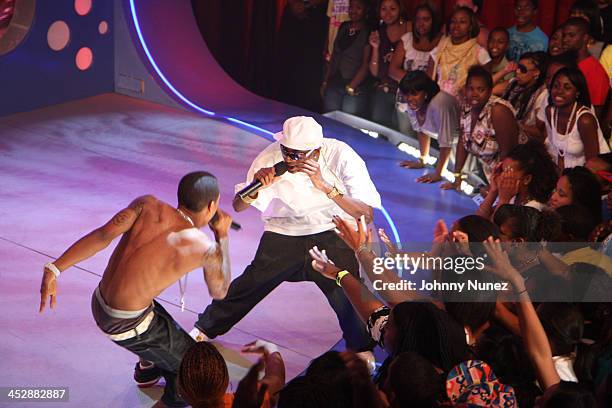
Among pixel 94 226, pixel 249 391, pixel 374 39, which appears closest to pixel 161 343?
pixel 249 391

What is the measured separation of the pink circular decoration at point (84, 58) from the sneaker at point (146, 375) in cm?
538

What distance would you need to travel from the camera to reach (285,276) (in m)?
4.34

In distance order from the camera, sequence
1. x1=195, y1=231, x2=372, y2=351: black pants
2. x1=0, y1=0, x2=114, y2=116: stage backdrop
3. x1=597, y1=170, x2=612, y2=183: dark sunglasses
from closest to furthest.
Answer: x1=195, y1=231, x2=372, y2=351: black pants < x1=597, y1=170, x2=612, y2=183: dark sunglasses < x1=0, y1=0, x2=114, y2=116: stage backdrop

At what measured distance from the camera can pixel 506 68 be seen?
657cm

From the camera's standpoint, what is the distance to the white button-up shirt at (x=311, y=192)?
425 cm

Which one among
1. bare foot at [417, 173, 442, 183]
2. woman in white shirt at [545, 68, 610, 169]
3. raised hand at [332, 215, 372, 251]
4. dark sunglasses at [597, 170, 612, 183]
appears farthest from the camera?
bare foot at [417, 173, 442, 183]

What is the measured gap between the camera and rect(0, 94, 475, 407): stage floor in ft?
14.0

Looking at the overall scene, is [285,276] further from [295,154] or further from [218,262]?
[218,262]

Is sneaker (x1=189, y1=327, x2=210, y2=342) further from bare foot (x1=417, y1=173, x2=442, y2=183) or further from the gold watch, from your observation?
bare foot (x1=417, y1=173, x2=442, y2=183)

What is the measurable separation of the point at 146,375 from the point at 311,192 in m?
1.20

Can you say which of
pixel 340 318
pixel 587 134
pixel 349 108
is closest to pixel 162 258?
pixel 340 318

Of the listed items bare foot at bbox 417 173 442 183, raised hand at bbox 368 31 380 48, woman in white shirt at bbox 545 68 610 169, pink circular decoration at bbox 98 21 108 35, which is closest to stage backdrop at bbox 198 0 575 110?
raised hand at bbox 368 31 380 48

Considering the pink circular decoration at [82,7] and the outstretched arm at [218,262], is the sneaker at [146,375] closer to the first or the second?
the outstretched arm at [218,262]

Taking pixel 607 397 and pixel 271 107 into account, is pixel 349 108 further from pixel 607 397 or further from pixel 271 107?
pixel 607 397
